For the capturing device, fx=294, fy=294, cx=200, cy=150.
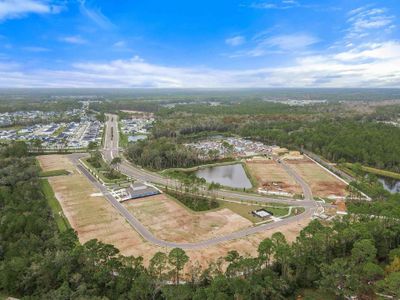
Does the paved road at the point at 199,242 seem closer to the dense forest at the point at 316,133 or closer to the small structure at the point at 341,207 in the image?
the small structure at the point at 341,207

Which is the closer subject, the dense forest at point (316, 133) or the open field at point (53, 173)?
the open field at point (53, 173)

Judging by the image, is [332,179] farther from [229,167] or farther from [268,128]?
[268,128]

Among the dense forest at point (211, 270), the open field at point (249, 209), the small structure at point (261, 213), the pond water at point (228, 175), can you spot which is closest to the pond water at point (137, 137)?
the pond water at point (228, 175)

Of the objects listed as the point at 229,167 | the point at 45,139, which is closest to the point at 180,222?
the point at 229,167

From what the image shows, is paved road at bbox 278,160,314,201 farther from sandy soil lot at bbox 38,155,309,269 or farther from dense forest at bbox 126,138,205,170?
dense forest at bbox 126,138,205,170

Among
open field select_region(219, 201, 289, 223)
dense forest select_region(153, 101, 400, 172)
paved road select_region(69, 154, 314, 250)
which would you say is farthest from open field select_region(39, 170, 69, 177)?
dense forest select_region(153, 101, 400, 172)
